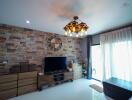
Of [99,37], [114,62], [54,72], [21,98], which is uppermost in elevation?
[99,37]

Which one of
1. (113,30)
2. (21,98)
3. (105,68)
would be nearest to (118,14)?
(113,30)

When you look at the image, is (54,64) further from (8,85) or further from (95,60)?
(95,60)

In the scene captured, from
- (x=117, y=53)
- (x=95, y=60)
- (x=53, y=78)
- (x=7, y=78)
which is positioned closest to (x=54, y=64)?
(x=53, y=78)

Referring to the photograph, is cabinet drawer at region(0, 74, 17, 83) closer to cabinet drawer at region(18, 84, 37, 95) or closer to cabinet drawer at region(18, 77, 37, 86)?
cabinet drawer at region(18, 77, 37, 86)

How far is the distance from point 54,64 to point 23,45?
165cm

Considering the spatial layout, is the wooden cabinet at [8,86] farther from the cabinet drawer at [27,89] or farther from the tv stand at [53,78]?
the tv stand at [53,78]

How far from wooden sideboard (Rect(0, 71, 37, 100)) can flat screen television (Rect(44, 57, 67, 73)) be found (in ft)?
2.50

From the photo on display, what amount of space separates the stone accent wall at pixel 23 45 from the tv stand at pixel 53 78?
2.59ft

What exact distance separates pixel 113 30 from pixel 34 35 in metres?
3.58

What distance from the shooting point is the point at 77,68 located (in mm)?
5699

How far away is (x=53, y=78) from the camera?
14.6ft

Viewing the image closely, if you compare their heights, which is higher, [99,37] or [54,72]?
[99,37]

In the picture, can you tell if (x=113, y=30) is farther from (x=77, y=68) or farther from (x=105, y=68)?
(x=77, y=68)

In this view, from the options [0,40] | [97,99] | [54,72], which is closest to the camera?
[97,99]
